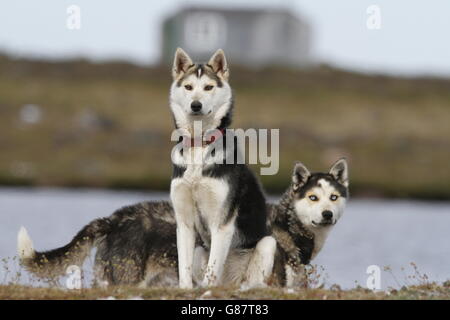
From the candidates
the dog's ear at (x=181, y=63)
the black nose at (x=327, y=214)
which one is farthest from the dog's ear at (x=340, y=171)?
the dog's ear at (x=181, y=63)

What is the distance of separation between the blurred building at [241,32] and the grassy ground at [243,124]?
8724 millimetres

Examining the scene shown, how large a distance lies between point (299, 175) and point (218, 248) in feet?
6.97

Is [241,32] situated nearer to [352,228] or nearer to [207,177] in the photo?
[352,228]

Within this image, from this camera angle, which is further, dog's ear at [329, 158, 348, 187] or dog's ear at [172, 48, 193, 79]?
dog's ear at [329, 158, 348, 187]

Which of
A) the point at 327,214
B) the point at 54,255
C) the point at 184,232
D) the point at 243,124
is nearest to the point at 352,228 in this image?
the point at 327,214

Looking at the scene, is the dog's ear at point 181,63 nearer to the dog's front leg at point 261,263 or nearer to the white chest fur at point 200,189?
the white chest fur at point 200,189

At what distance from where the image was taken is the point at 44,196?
3809 cm

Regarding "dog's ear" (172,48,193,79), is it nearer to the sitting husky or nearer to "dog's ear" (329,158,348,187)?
the sitting husky

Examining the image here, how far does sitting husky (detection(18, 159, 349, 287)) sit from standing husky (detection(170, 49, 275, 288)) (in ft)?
1.49

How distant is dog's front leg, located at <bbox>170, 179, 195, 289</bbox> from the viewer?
445 inches

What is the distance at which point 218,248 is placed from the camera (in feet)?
37.0

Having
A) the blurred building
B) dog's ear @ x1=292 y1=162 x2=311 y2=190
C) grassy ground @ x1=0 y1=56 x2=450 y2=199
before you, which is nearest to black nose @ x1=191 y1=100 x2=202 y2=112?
dog's ear @ x1=292 y1=162 x2=311 y2=190

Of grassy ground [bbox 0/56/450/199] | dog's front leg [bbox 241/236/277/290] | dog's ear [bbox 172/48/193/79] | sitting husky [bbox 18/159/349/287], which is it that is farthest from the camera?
grassy ground [bbox 0/56/450/199]

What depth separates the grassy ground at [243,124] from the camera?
44.7 metres
